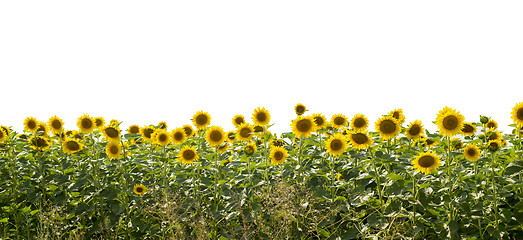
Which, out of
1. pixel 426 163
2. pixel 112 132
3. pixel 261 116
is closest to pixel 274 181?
pixel 261 116

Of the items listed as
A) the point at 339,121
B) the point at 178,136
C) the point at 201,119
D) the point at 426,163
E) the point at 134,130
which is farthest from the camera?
the point at 134,130

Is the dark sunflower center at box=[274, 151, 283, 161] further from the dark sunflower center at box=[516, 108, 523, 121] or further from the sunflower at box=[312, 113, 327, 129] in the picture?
the dark sunflower center at box=[516, 108, 523, 121]

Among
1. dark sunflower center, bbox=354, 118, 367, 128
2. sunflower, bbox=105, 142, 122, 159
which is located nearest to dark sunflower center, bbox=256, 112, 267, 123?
dark sunflower center, bbox=354, 118, 367, 128

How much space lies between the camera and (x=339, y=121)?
23.7 feet

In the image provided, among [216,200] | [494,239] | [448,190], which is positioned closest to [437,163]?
[448,190]

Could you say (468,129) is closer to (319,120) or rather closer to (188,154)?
(319,120)

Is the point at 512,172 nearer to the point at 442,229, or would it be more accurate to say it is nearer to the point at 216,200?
the point at 442,229

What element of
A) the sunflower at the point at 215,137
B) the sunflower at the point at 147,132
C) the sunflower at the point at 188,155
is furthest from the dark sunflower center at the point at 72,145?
the sunflower at the point at 215,137

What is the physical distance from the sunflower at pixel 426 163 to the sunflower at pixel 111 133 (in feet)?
15.3

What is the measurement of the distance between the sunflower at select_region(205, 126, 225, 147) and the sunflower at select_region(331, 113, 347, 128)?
6.17ft

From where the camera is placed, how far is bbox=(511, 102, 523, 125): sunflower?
21.0 feet

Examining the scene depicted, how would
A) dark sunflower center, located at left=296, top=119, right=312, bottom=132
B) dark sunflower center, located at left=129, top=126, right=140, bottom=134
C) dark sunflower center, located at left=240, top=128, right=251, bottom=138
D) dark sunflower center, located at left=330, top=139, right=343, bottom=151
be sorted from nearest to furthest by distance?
dark sunflower center, located at left=330, top=139, right=343, bottom=151
dark sunflower center, located at left=296, top=119, right=312, bottom=132
dark sunflower center, located at left=240, top=128, right=251, bottom=138
dark sunflower center, located at left=129, top=126, right=140, bottom=134

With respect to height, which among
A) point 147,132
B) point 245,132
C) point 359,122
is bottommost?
point 359,122

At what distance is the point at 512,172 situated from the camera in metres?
5.54
